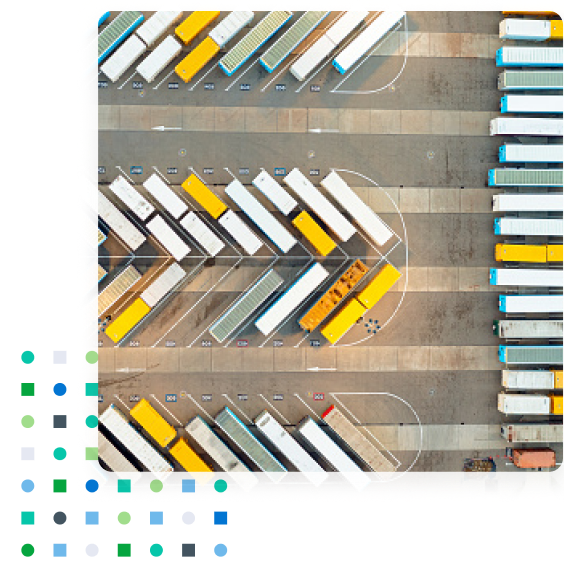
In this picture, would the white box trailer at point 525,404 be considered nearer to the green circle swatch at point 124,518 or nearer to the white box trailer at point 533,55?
the white box trailer at point 533,55

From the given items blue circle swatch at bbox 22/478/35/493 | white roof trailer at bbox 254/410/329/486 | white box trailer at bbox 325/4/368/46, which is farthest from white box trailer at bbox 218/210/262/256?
blue circle swatch at bbox 22/478/35/493

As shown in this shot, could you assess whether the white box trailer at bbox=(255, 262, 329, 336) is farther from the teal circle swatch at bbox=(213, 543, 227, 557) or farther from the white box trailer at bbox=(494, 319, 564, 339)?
the teal circle swatch at bbox=(213, 543, 227, 557)

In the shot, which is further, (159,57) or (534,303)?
(534,303)

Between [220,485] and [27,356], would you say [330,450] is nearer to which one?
[220,485]

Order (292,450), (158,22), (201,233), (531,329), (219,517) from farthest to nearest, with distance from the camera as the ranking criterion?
(219,517)
(531,329)
(158,22)
(292,450)
(201,233)

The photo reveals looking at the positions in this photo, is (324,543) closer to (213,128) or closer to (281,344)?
(281,344)

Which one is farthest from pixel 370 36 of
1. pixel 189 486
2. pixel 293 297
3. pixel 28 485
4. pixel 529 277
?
pixel 28 485

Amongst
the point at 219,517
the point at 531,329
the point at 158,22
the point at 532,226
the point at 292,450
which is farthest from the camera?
the point at 219,517
